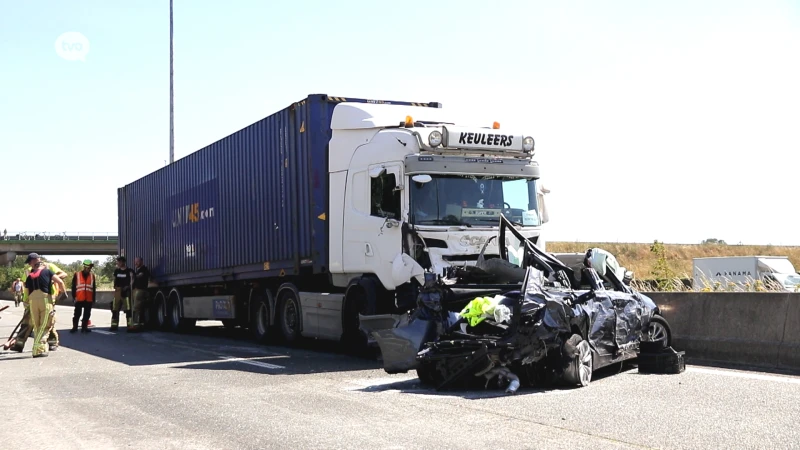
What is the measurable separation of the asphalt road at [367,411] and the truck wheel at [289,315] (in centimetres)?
286

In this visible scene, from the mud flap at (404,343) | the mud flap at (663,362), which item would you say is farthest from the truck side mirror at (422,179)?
the mud flap at (663,362)

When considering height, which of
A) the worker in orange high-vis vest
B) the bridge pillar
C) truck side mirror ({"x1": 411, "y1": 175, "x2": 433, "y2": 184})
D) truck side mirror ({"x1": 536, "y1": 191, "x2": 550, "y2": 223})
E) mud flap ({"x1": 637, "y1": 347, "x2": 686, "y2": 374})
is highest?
the bridge pillar

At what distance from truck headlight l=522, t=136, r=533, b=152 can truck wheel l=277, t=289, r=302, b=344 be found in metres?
4.53

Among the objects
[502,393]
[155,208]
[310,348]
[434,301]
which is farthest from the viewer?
[155,208]

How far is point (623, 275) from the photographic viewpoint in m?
10.8

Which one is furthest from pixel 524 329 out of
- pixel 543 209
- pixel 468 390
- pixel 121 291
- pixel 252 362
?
pixel 121 291

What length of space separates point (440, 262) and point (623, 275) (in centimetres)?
230

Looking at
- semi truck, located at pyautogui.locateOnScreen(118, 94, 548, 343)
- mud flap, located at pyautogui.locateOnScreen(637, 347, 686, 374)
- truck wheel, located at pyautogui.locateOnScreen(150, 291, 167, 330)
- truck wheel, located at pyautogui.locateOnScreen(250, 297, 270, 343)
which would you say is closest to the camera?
mud flap, located at pyautogui.locateOnScreen(637, 347, 686, 374)

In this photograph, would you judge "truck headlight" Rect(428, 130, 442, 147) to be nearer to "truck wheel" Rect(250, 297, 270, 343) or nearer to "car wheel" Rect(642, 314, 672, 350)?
"car wheel" Rect(642, 314, 672, 350)

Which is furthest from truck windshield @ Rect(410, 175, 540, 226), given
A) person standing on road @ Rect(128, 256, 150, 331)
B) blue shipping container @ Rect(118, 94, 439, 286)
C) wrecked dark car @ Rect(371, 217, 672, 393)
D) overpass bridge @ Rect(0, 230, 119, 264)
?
overpass bridge @ Rect(0, 230, 119, 264)

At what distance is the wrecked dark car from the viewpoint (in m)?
8.35

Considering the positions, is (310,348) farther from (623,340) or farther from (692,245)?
(692,245)

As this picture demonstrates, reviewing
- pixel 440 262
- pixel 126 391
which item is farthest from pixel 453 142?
pixel 126 391

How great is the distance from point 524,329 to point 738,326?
405 centimetres
